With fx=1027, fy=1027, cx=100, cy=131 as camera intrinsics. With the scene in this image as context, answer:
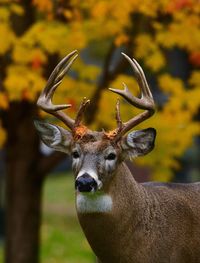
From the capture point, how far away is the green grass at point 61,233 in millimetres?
17500

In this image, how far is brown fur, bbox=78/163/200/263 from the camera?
8138mm

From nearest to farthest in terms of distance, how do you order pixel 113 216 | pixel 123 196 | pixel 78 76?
1. pixel 113 216
2. pixel 123 196
3. pixel 78 76

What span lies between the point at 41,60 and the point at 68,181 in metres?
17.1

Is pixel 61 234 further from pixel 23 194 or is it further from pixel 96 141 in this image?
pixel 96 141

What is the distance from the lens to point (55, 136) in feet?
27.9

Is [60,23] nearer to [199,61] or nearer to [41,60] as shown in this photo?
[41,60]

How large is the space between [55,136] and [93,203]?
2.84 ft

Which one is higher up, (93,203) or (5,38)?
(5,38)

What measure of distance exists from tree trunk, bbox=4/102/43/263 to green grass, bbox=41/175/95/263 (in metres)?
3.37

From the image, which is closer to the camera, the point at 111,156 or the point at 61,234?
the point at 111,156

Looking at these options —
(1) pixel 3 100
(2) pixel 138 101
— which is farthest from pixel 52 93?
(1) pixel 3 100

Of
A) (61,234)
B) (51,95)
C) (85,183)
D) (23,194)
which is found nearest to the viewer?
(85,183)

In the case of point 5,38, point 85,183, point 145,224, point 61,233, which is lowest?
point 61,233

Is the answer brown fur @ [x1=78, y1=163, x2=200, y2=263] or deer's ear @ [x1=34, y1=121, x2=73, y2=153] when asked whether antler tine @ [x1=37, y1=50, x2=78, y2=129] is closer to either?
deer's ear @ [x1=34, y1=121, x2=73, y2=153]
